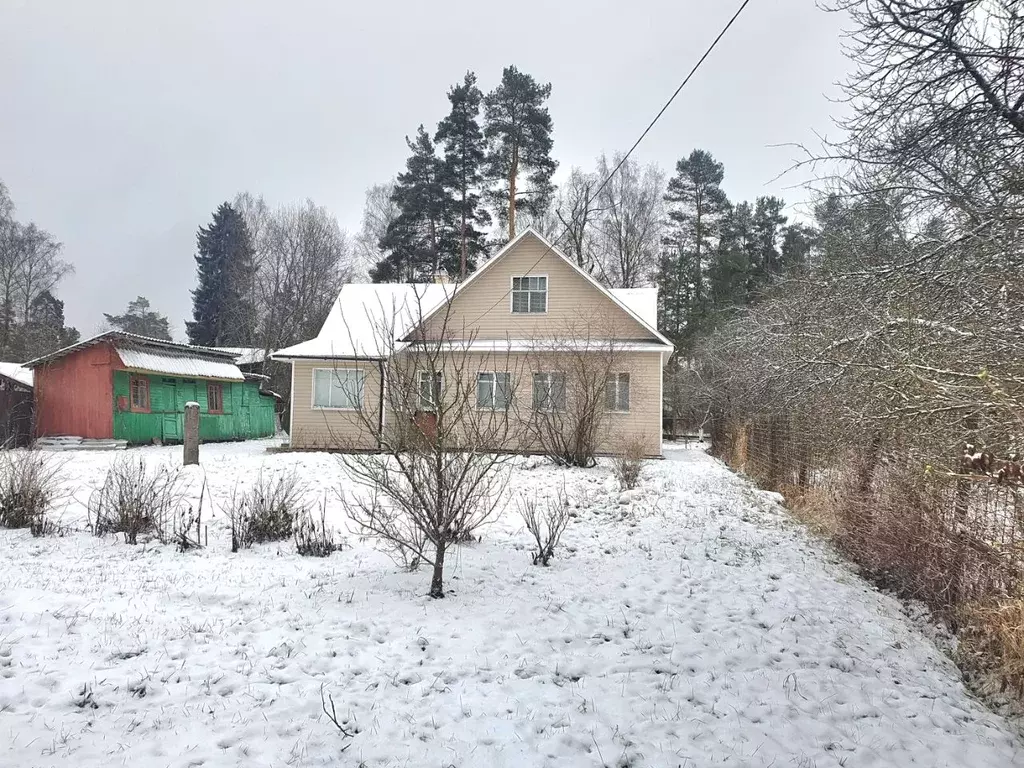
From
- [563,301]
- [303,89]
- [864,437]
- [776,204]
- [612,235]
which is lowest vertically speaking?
[864,437]

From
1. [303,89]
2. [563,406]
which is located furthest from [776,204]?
[303,89]

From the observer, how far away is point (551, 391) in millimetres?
13305

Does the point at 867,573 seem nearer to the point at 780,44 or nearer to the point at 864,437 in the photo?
the point at 864,437

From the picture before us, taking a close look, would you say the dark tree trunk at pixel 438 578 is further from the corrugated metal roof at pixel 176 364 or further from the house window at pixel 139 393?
the house window at pixel 139 393

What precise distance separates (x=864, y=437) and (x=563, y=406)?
7441mm

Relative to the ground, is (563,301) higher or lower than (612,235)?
lower

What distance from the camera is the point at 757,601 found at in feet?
17.2

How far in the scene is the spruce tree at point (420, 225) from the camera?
94.8 ft

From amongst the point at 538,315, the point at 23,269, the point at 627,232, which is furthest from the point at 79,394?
the point at 627,232

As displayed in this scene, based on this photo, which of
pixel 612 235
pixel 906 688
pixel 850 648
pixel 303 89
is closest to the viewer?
pixel 906 688

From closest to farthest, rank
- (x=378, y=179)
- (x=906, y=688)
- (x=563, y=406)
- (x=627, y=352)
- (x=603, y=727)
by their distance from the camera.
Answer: (x=603, y=727) → (x=906, y=688) → (x=563, y=406) → (x=627, y=352) → (x=378, y=179)

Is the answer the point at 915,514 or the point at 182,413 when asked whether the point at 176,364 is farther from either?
the point at 915,514

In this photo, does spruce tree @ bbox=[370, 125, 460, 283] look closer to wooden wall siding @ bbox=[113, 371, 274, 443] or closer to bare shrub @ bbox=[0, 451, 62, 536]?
wooden wall siding @ bbox=[113, 371, 274, 443]

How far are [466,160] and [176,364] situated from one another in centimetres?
1628
